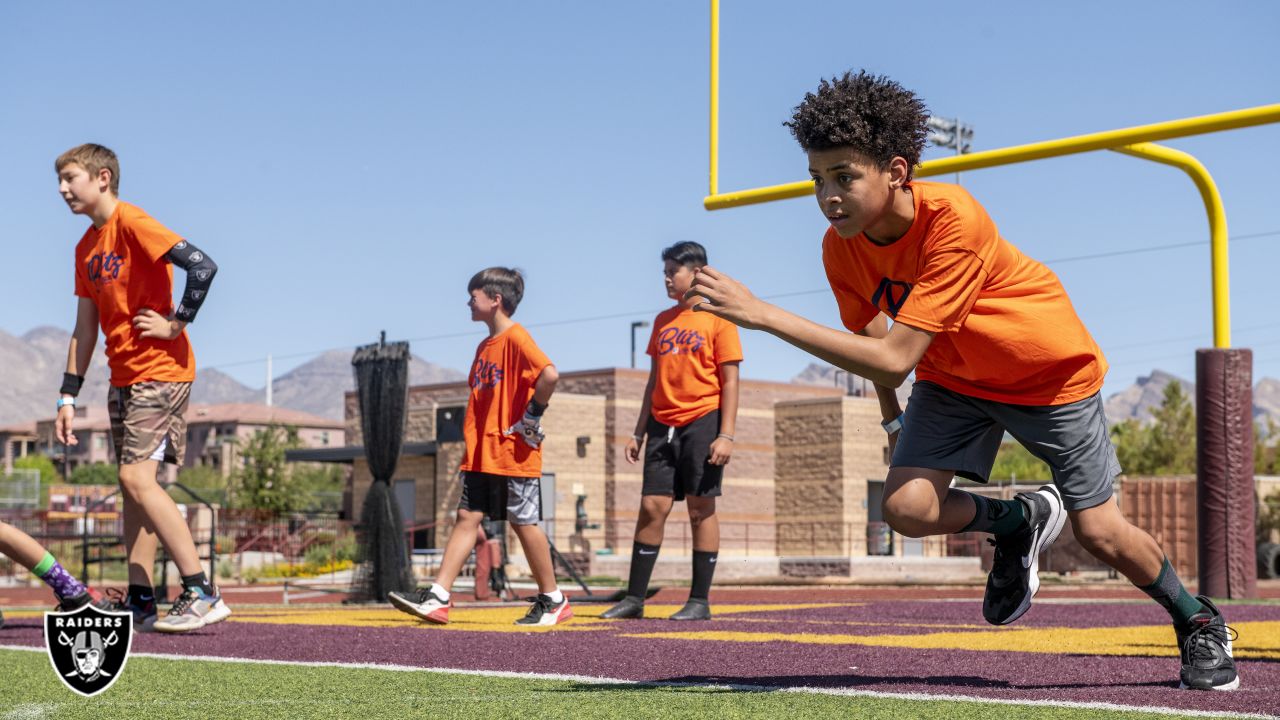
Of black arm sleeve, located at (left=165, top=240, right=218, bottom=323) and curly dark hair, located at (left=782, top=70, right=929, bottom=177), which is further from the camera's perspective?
black arm sleeve, located at (left=165, top=240, right=218, bottom=323)

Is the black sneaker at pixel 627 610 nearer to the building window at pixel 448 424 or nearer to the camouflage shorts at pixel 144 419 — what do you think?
the camouflage shorts at pixel 144 419

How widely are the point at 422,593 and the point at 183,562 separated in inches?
53.1

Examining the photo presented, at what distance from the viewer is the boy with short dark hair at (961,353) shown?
400cm

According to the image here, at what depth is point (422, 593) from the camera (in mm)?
7578

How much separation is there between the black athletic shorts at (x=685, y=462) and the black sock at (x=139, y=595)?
2.61 metres

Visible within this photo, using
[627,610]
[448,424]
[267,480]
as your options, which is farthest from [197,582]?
[267,480]

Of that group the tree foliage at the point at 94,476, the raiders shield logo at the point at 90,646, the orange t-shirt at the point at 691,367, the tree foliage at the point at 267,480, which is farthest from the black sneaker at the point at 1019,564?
the tree foliage at the point at 94,476

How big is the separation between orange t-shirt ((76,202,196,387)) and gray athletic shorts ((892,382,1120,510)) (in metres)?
3.80

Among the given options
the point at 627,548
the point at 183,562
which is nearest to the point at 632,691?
the point at 183,562

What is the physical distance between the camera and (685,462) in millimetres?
8297

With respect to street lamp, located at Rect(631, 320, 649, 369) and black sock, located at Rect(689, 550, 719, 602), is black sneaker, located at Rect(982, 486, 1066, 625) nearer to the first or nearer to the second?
black sock, located at Rect(689, 550, 719, 602)

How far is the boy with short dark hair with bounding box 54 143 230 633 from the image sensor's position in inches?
263

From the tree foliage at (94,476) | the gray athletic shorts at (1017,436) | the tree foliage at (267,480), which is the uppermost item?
the gray athletic shorts at (1017,436)

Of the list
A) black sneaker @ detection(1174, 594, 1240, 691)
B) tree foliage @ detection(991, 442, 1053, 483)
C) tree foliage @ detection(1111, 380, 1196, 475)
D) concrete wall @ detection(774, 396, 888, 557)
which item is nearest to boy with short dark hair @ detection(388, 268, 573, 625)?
black sneaker @ detection(1174, 594, 1240, 691)
